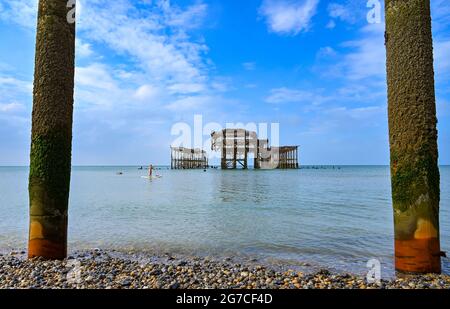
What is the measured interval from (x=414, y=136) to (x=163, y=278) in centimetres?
394

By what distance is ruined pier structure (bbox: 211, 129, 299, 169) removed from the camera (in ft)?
222

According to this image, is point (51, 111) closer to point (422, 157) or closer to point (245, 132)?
point (422, 157)

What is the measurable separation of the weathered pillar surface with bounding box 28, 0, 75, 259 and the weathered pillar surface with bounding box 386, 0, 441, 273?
4.88 metres

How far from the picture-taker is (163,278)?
4.71 metres

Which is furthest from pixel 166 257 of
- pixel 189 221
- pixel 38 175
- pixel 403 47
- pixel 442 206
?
pixel 442 206

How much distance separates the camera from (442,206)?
610 inches

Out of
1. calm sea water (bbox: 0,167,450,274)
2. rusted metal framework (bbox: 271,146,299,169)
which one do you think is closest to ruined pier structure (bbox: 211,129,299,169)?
rusted metal framework (bbox: 271,146,299,169)

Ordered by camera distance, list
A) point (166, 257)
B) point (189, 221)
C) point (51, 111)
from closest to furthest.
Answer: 1. point (51, 111)
2. point (166, 257)
3. point (189, 221)

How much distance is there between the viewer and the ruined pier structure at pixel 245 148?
67806mm

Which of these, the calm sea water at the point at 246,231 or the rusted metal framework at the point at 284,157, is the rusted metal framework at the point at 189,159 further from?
the calm sea water at the point at 246,231

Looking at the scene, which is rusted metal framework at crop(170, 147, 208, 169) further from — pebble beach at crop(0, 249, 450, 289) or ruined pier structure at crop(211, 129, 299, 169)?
pebble beach at crop(0, 249, 450, 289)

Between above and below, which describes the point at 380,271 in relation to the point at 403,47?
below

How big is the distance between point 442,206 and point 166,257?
14.1 metres
